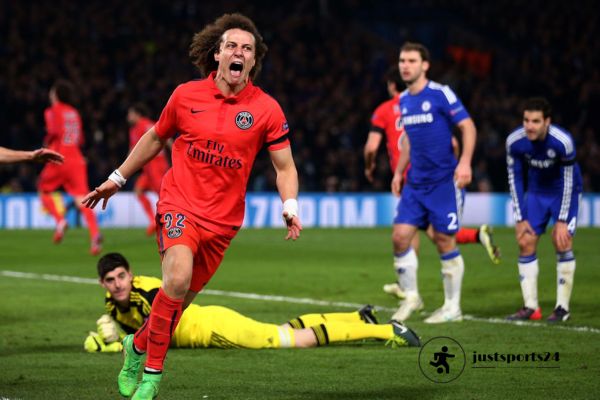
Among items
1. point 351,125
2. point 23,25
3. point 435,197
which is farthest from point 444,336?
point 23,25

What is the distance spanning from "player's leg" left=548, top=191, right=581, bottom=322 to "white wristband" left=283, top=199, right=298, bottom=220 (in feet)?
14.1

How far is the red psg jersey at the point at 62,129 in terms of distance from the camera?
59.0 feet

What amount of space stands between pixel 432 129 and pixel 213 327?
299cm

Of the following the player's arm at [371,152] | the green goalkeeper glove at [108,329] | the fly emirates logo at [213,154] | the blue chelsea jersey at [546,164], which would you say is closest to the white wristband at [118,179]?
the fly emirates logo at [213,154]

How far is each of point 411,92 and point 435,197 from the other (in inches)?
37.9

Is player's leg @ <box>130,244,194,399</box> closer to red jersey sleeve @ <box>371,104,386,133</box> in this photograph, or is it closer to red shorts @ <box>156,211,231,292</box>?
red shorts @ <box>156,211,231,292</box>

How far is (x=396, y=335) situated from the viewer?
8.17 m

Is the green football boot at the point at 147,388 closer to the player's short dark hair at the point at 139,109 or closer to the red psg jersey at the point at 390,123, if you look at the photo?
the red psg jersey at the point at 390,123

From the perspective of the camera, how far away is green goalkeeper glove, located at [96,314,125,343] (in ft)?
26.4

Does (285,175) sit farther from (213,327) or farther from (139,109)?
(139,109)

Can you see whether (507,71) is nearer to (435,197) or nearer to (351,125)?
(351,125)

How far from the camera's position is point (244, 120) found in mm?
6191

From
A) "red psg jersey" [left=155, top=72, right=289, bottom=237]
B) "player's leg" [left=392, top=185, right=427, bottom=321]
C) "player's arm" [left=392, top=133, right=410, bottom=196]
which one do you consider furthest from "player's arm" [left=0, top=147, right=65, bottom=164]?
"player's arm" [left=392, top=133, right=410, bottom=196]

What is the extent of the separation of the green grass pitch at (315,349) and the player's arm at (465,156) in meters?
1.25
